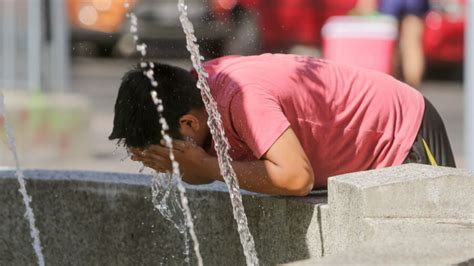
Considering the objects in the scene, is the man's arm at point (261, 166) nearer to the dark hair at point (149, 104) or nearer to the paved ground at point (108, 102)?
the dark hair at point (149, 104)

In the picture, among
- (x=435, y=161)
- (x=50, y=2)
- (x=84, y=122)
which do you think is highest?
(x=435, y=161)

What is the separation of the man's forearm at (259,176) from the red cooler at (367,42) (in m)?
7.28

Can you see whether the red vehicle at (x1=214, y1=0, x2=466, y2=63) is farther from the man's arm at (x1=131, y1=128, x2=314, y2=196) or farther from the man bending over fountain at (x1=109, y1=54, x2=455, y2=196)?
the man's arm at (x1=131, y1=128, x2=314, y2=196)

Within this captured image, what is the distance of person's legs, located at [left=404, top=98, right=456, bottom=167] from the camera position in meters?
3.87

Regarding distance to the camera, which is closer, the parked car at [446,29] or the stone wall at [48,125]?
the stone wall at [48,125]

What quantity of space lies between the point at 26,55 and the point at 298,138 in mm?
5180

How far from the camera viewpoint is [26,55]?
28.1 ft

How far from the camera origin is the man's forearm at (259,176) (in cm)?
350

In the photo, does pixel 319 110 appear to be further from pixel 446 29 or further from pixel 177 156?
pixel 446 29

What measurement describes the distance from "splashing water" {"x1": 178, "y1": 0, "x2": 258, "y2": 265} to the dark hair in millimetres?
29

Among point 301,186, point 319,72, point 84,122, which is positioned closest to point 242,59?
point 319,72

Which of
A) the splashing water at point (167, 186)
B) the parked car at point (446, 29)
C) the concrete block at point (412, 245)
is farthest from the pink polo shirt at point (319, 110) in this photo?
the parked car at point (446, 29)

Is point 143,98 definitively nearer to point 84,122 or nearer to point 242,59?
point 242,59

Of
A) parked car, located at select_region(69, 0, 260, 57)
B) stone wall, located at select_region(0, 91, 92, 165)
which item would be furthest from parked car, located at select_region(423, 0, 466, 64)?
stone wall, located at select_region(0, 91, 92, 165)
